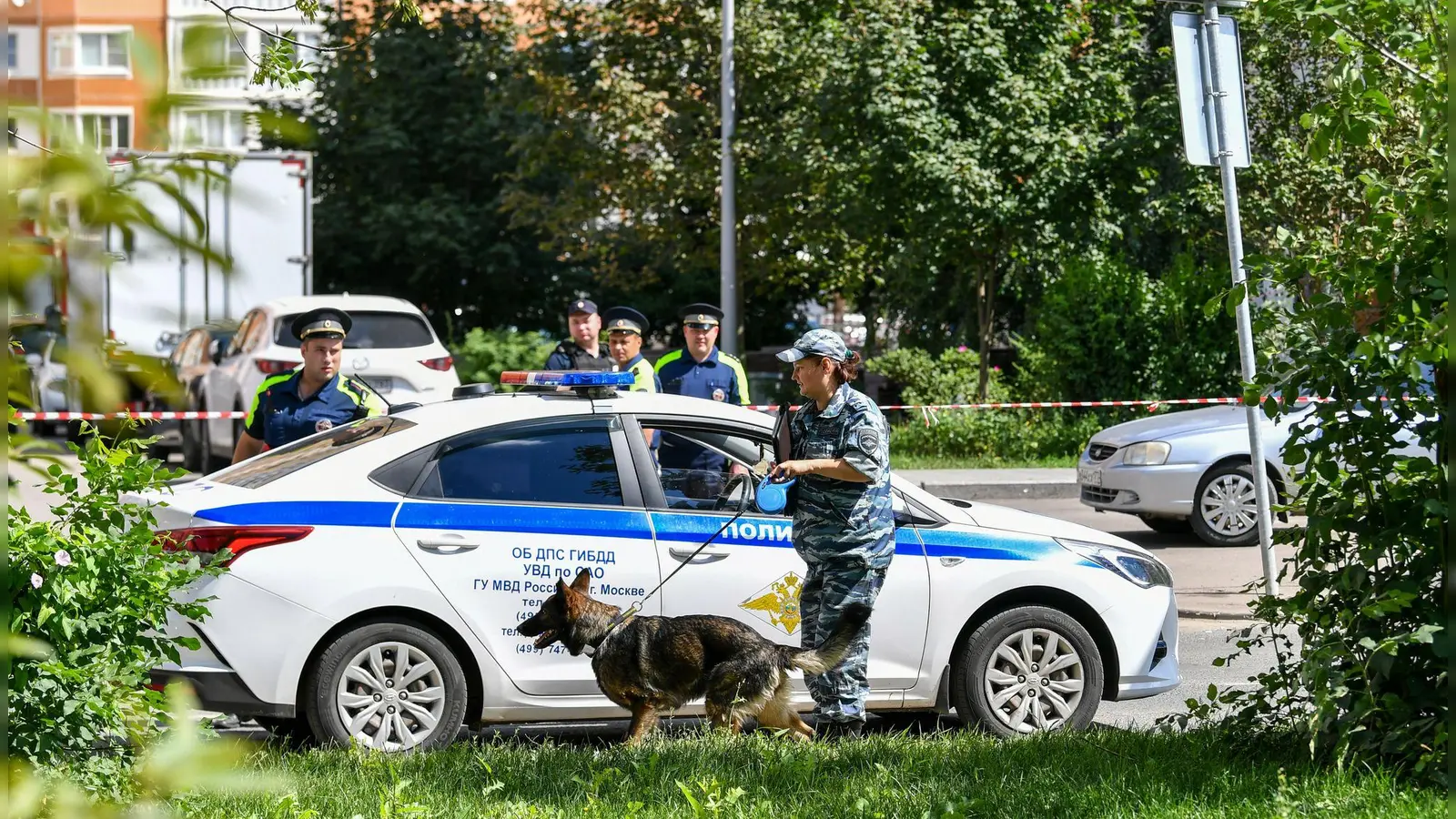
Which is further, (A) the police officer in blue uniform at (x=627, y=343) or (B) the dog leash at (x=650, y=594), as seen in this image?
(A) the police officer in blue uniform at (x=627, y=343)

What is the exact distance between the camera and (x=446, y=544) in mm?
5699

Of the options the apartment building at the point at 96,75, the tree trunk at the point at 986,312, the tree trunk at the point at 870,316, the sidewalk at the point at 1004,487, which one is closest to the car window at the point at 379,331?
the sidewalk at the point at 1004,487

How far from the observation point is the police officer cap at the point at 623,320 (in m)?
9.16

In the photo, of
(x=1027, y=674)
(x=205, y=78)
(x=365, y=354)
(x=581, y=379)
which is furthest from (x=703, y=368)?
(x=205, y=78)

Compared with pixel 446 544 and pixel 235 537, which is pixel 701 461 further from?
pixel 235 537

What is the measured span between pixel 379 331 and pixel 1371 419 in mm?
11814

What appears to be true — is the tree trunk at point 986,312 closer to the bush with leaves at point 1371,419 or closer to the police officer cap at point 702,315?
the police officer cap at point 702,315

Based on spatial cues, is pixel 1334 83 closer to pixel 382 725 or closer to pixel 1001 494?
pixel 382 725

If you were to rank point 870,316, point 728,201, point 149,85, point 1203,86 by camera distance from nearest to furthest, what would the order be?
point 149,85 < point 1203,86 < point 728,201 < point 870,316

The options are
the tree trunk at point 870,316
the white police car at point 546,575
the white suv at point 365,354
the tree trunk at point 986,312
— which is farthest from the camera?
the tree trunk at point 870,316

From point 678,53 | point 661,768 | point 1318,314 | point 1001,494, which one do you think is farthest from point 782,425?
point 678,53

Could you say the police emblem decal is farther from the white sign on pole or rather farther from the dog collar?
the white sign on pole

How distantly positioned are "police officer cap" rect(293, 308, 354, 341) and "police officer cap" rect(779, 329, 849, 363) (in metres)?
2.54

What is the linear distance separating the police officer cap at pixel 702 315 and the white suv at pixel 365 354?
6.08 meters
